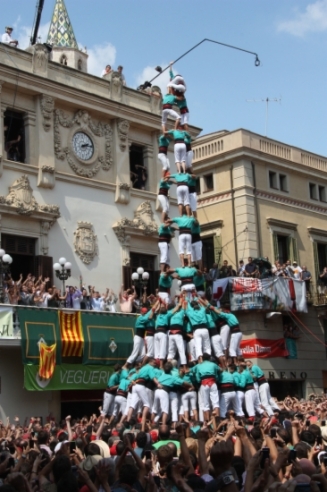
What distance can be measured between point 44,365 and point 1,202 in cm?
545

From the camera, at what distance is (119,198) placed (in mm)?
29938

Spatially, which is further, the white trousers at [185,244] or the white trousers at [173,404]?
the white trousers at [185,244]

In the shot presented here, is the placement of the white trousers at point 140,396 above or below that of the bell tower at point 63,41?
below

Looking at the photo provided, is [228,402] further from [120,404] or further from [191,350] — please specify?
[120,404]

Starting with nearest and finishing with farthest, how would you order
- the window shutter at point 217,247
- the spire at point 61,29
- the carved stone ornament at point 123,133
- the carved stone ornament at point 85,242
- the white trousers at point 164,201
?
the white trousers at point 164,201 < the carved stone ornament at point 85,242 < the carved stone ornament at point 123,133 < the spire at point 61,29 < the window shutter at point 217,247

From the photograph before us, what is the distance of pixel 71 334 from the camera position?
26.0 m

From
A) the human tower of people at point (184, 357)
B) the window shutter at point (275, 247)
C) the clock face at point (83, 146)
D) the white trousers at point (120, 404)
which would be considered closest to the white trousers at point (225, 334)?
the human tower of people at point (184, 357)

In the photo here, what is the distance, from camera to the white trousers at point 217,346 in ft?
66.4

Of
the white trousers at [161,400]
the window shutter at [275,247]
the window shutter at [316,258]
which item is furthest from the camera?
the window shutter at [316,258]

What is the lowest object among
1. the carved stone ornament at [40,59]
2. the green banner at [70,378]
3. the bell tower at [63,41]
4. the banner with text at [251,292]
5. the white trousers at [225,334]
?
the green banner at [70,378]

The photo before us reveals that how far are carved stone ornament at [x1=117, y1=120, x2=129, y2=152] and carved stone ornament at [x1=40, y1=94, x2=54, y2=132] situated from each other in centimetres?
A: 324

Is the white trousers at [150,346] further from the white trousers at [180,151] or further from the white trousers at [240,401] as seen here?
the white trousers at [180,151]

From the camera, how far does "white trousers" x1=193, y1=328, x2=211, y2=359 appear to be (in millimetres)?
19812

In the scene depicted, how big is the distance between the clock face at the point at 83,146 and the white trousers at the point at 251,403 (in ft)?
42.2
